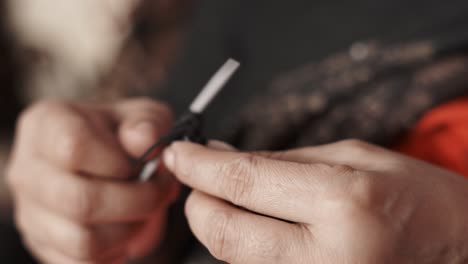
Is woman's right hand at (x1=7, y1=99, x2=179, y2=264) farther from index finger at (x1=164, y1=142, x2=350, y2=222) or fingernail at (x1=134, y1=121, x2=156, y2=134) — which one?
index finger at (x1=164, y1=142, x2=350, y2=222)

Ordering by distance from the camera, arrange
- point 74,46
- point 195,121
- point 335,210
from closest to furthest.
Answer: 1. point 335,210
2. point 195,121
3. point 74,46

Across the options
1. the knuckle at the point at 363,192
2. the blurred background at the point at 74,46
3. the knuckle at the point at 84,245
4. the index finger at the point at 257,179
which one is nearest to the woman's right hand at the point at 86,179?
the knuckle at the point at 84,245

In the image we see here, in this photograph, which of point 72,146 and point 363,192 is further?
point 72,146

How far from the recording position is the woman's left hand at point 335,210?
0.25 metres

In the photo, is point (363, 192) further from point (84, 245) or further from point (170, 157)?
point (84, 245)

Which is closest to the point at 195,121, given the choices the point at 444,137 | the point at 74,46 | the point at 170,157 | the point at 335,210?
the point at 170,157

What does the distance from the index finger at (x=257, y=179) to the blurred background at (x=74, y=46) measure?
31.4 inches

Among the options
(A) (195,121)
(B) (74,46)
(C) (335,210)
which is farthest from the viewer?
(B) (74,46)

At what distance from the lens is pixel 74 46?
1.24 metres

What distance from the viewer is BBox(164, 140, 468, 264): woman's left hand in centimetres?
25

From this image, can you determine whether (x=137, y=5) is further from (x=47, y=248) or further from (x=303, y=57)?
(x=47, y=248)

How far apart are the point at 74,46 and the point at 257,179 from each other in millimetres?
1135

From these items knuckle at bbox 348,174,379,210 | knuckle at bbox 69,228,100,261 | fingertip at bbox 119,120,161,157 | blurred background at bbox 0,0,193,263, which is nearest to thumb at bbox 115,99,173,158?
fingertip at bbox 119,120,161,157

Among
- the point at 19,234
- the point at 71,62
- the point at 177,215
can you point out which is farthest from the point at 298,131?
the point at 71,62
